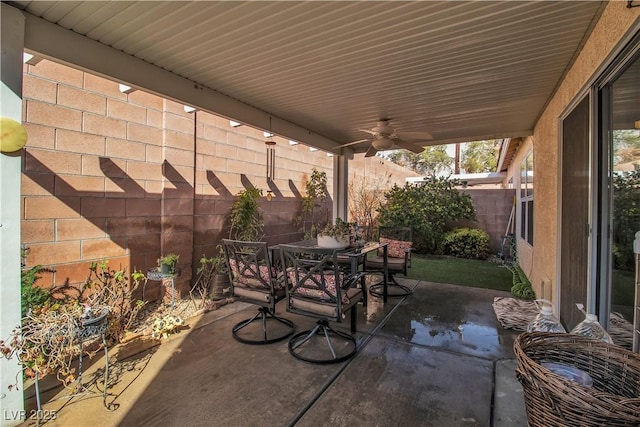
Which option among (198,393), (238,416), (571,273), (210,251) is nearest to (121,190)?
(210,251)

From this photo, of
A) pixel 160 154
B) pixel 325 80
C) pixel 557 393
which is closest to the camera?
pixel 557 393

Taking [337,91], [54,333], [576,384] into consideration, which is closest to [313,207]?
[337,91]

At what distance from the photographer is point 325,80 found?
3.14 m

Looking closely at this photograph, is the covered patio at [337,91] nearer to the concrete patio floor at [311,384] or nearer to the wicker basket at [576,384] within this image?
the concrete patio floor at [311,384]

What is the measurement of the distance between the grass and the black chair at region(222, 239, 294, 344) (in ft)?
10.8

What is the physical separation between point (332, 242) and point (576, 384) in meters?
2.70

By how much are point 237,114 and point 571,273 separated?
3918mm

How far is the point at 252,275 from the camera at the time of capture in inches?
118

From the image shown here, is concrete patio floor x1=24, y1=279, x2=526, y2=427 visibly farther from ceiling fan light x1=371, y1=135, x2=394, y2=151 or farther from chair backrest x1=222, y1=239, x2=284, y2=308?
ceiling fan light x1=371, y1=135, x2=394, y2=151

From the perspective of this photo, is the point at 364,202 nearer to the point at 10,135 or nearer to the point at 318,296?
the point at 318,296

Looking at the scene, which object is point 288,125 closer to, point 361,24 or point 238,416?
point 361,24

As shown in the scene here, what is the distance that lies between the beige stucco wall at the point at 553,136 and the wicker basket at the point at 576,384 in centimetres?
167

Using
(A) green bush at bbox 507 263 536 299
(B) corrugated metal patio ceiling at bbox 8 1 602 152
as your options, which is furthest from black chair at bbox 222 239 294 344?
(A) green bush at bbox 507 263 536 299

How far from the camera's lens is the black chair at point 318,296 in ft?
8.34
